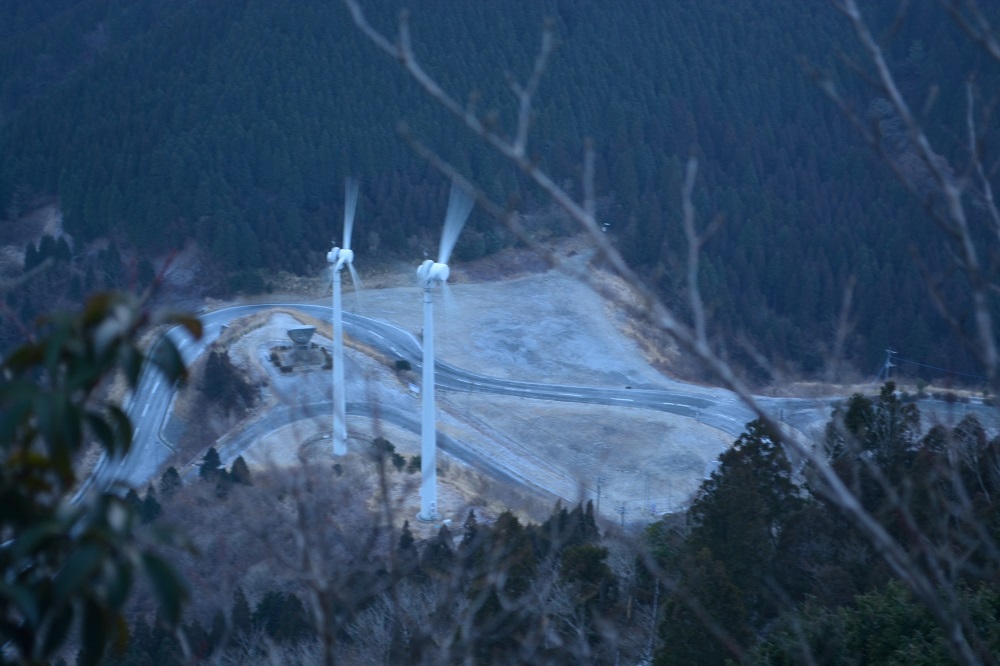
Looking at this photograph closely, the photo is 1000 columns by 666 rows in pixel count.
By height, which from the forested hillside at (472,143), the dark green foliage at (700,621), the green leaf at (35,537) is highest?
the forested hillside at (472,143)

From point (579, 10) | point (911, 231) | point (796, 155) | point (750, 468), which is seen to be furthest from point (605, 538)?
point (579, 10)

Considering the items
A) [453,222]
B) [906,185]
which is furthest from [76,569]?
[453,222]

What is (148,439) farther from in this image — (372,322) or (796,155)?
(796,155)

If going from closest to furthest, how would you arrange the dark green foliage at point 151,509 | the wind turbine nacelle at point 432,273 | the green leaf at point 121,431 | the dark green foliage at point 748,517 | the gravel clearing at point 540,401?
1. the green leaf at point 121,431
2. the dark green foliage at point 748,517
3. the dark green foliage at point 151,509
4. the wind turbine nacelle at point 432,273
5. the gravel clearing at point 540,401

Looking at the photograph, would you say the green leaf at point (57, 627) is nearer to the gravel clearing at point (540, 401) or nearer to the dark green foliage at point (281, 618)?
the dark green foliage at point (281, 618)

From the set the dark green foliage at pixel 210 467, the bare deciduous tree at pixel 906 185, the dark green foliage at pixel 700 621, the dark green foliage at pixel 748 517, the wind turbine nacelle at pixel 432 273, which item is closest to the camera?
the bare deciduous tree at pixel 906 185

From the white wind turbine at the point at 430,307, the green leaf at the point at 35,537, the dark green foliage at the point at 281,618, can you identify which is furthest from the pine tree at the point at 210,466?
the green leaf at the point at 35,537

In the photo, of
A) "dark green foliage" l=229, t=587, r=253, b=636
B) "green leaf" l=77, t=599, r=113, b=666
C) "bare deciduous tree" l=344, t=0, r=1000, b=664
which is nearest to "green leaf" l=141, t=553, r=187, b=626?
"green leaf" l=77, t=599, r=113, b=666

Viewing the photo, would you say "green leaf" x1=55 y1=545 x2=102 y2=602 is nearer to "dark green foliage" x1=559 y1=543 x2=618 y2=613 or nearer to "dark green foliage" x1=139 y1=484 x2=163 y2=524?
"dark green foliage" x1=559 y1=543 x2=618 y2=613

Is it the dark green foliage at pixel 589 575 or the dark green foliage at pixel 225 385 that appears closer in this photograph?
the dark green foliage at pixel 589 575
